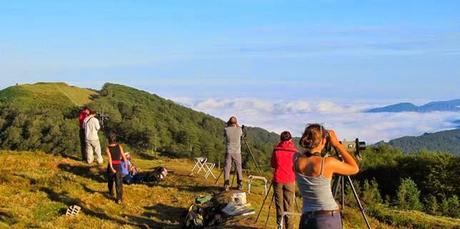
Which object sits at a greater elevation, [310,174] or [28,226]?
[310,174]

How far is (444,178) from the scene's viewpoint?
269 ft

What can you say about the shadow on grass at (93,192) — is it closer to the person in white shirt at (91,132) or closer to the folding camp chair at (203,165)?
the person in white shirt at (91,132)

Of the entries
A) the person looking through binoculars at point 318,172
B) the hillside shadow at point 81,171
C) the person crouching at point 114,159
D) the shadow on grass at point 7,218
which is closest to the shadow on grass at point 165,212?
the person crouching at point 114,159

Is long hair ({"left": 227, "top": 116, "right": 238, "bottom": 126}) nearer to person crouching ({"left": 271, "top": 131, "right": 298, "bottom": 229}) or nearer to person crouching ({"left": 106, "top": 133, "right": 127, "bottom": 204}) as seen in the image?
person crouching ({"left": 106, "top": 133, "right": 127, "bottom": 204})

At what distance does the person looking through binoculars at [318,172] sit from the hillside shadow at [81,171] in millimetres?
15825

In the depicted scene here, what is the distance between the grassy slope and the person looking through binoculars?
318 inches

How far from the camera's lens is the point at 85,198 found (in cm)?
1903

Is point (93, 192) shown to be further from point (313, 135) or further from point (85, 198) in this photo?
point (313, 135)

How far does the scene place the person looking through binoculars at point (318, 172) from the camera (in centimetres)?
753

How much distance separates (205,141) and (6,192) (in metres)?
173

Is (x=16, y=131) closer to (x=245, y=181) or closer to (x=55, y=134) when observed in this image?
(x=55, y=134)

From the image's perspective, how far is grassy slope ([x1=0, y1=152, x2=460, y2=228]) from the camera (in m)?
16.6

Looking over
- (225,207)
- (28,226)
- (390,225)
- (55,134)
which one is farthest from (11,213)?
(55,134)

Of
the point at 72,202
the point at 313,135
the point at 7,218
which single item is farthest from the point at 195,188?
the point at 313,135
